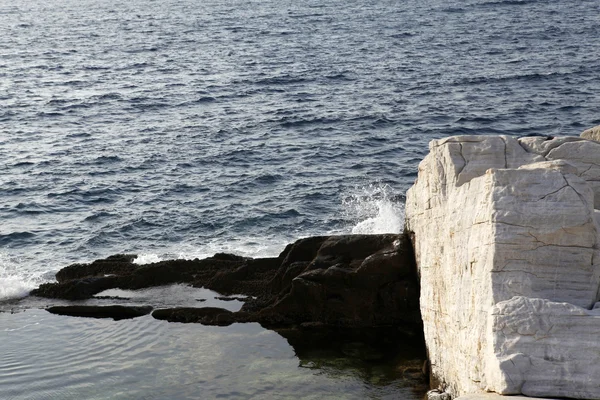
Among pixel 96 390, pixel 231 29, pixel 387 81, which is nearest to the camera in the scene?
pixel 96 390

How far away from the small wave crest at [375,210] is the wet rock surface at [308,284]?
6210 mm

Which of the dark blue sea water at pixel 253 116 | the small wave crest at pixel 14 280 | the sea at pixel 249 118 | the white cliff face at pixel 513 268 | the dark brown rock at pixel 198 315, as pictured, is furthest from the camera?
the dark blue sea water at pixel 253 116

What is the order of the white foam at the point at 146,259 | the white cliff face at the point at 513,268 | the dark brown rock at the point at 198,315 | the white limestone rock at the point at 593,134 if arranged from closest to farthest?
the white cliff face at the point at 513,268 < the white limestone rock at the point at 593,134 < the dark brown rock at the point at 198,315 < the white foam at the point at 146,259

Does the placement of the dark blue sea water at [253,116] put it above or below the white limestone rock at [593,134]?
below

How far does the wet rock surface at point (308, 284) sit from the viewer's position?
21.0 meters

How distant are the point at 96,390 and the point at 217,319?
4117mm

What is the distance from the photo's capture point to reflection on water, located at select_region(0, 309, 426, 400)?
18.5 meters

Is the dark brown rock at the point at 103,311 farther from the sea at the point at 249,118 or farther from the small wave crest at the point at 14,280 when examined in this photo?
the small wave crest at the point at 14,280

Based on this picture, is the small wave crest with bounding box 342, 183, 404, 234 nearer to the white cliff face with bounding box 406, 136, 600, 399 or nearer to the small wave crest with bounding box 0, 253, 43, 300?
the small wave crest with bounding box 0, 253, 43, 300

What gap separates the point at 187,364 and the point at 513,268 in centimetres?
901

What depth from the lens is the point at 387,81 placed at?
49.7 m

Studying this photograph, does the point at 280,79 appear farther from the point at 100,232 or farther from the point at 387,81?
the point at 100,232

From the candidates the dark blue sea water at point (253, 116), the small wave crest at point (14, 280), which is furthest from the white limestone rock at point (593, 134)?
the small wave crest at point (14, 280)

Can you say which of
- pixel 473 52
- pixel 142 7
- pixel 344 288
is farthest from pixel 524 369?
pixel 142 7
